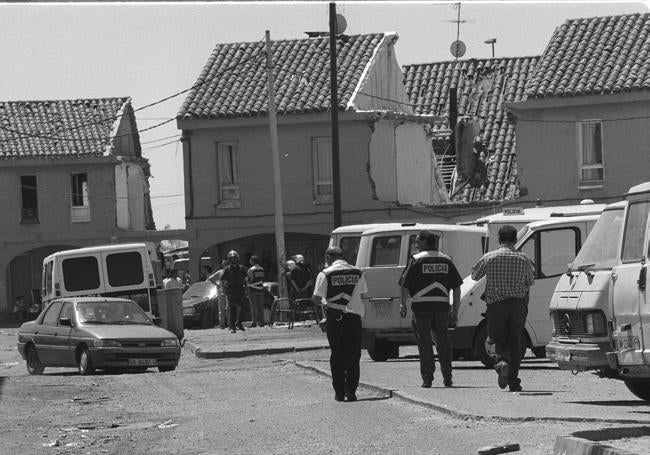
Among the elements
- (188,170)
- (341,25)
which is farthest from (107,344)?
(341,25)

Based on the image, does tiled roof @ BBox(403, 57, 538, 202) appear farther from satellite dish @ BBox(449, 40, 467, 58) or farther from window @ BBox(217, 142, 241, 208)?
window @ BBox(217, 142, 241, 208)

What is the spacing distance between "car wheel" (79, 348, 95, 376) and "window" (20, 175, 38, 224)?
31764mm

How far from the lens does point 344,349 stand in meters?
17.3

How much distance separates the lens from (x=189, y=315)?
4266 centimetres

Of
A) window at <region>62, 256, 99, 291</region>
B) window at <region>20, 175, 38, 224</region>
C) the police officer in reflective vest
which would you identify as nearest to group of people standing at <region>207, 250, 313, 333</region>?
window at <region>62, 256, 99, 291</region>

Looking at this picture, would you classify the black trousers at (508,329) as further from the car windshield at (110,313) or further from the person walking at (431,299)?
the car windshield at (110,313)

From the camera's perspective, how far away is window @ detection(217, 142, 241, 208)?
48312mm

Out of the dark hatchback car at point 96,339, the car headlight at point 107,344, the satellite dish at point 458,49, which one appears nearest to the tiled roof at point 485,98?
the satellite dish at point 458,49

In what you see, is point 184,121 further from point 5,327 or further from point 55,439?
point 55,439

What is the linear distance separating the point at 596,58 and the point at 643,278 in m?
30.4

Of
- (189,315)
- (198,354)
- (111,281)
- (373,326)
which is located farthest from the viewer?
(189,315)

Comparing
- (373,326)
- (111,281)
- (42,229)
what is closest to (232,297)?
(111,281)

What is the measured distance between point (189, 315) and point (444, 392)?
2602 centimetres

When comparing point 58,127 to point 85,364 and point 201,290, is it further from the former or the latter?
point 85,364
